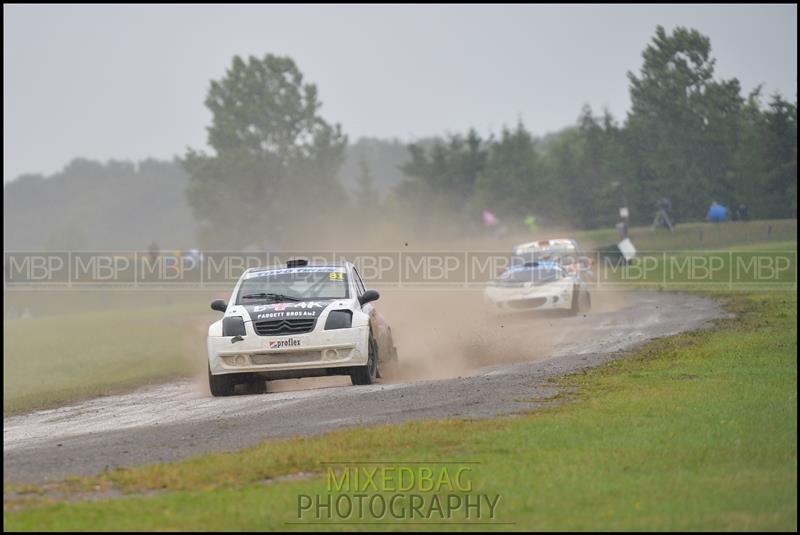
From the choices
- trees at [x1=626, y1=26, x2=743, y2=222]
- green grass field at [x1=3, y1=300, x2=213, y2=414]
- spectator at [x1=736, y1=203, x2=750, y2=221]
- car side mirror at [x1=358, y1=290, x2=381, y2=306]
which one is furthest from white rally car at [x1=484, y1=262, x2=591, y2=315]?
trees at [x1=626, y1=26, x2=743, y2=222]

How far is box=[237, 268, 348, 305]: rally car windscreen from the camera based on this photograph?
15.7 m

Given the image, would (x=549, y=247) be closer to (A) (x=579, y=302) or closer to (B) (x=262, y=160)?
(A) (x=579, y=302)

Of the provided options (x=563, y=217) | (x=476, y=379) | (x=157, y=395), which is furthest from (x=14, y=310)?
(x=476, y=379)

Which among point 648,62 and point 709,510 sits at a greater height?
Result: point 648,62

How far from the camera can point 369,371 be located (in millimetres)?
15141

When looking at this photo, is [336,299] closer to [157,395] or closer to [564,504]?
[157,395]

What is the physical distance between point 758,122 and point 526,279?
Result: 47116mm

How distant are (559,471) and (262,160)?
88.6 m

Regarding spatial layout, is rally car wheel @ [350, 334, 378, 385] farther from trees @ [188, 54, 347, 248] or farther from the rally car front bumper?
trees @ [188, 54, 347, 248]

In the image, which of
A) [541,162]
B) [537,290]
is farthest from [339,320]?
[541,162]

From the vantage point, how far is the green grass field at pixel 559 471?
6.95 meters

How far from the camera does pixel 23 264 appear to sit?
2970 inches

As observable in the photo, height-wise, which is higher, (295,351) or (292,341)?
(292,341)

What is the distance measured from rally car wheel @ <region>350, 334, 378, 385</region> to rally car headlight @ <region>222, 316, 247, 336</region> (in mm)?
1401
